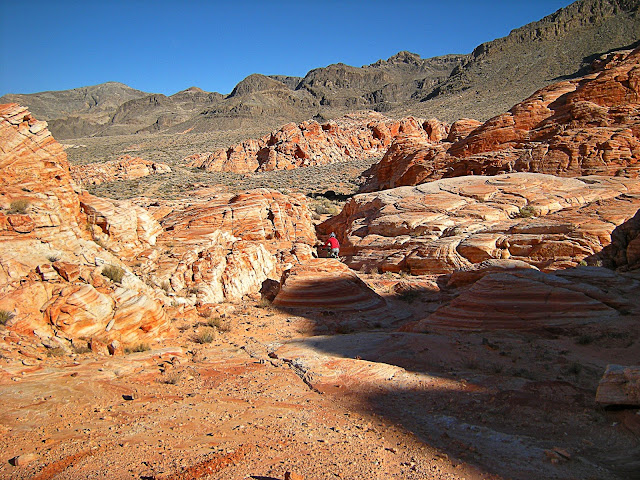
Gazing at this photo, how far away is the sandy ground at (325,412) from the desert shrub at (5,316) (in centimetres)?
57

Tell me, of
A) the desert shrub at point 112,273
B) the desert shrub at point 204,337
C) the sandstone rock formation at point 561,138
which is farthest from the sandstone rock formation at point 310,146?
the desert shrub at point 204,337

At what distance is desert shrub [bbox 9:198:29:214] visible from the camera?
745cm

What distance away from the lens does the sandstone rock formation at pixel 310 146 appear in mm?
45750

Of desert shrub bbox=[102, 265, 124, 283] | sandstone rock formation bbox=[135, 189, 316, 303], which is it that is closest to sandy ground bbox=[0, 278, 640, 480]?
desert shrub bbox=[102, 265, 124, 283]

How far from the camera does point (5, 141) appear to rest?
8.19 metres

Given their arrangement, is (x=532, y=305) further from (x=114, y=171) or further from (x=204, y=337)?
(x=114, y=171)

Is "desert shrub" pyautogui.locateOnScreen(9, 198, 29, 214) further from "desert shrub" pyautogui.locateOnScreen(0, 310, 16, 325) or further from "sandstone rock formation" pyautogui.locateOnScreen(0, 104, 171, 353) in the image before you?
"desert shrub" pyautogui.locateOnScreen(0, 310, 16, 325)

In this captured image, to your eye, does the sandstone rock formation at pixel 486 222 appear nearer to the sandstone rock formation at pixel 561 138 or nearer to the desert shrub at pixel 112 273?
the sandstone rock formation at pixel 561 138

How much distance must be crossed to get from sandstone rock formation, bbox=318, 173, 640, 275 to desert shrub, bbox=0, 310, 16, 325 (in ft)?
35.6

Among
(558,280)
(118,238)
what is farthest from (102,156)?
(558,280)

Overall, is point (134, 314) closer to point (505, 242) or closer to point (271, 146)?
point (505, 242)

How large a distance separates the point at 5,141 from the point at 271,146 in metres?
41.6

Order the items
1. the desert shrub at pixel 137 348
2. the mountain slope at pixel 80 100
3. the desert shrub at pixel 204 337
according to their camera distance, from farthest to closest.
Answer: the mountain slope at pixel 80 100 < the desert shrub at pixel 204 337 < the desert shrub at pixel 137 348

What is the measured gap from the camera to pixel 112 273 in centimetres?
780
